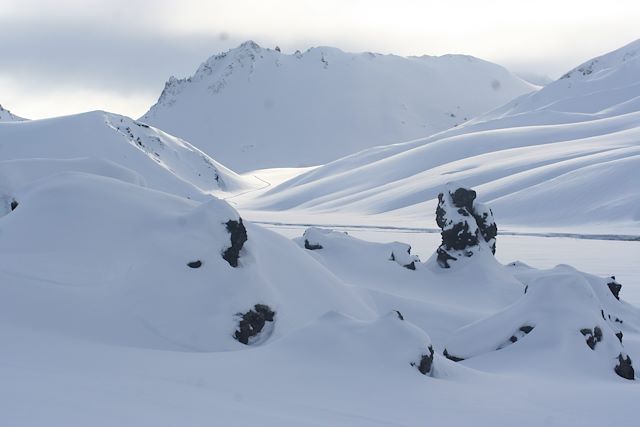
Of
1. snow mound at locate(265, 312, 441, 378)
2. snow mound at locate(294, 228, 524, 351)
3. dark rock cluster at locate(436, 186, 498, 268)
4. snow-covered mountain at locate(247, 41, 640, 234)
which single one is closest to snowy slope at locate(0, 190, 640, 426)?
snow mound at locate(265, 312, 441, 378)

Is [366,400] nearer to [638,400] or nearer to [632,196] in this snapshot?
[638,400]

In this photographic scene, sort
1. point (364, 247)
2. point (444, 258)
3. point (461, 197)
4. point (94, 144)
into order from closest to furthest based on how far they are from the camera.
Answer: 1. point (364, 247)
2. point (444, 258)
3. point (461, 197)
4. point (94, 144)

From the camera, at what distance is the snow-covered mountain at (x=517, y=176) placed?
44.7m

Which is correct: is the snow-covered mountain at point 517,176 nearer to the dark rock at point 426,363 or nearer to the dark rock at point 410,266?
the dark rock at point 410,266

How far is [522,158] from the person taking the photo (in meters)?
61.9

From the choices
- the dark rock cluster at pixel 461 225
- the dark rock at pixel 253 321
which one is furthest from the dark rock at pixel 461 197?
the dark rock at pixel 253 321

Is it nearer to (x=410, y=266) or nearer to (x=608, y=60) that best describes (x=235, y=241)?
(x=410, y=266)

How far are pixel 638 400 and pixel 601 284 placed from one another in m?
7.62

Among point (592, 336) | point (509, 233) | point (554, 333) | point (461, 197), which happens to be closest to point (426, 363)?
point (554, 333)

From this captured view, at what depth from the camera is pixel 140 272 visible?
9.80m

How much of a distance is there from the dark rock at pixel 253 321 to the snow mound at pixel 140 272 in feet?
0.24

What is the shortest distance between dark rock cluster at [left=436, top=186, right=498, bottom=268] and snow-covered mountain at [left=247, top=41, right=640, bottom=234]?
69.6 ft

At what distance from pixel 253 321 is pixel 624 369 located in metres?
5.41

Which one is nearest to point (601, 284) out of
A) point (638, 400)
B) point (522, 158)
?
point (638, 400)
